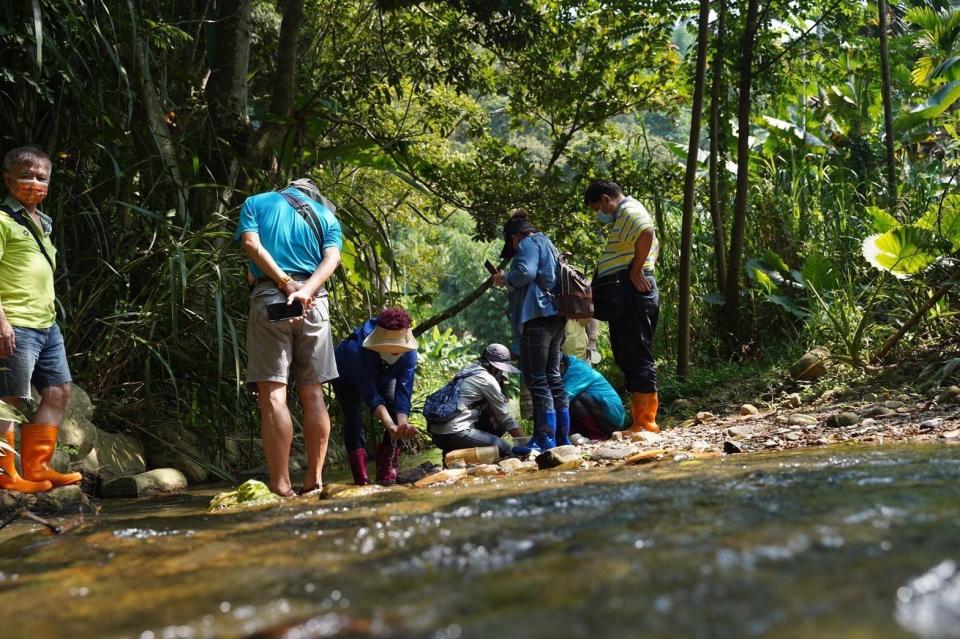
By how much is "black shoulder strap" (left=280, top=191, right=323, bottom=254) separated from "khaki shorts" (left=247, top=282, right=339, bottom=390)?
12.1 inches

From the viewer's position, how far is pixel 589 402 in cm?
671

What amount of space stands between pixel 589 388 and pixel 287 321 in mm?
2987

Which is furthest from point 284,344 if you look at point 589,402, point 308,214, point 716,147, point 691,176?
point 716,147

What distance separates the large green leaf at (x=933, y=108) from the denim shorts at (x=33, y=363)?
30.4 ft

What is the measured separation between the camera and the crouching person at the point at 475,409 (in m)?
5.81

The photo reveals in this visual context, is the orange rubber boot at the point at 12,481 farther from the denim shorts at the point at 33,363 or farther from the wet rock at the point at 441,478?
the wet rock at the point at 441,478

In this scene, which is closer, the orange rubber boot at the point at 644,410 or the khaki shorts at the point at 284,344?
the khaki shorts at the point at 284,344

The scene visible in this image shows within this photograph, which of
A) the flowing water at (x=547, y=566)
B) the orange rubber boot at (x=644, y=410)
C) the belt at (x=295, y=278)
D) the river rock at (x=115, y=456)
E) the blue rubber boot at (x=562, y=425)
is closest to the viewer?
the flowing water at (x=547, y=566)

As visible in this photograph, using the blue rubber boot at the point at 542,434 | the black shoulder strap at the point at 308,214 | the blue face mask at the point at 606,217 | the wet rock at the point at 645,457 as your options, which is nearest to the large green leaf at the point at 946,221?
the blue face mask at the point at 606,217

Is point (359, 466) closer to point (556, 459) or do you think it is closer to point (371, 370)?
point (371, 370)

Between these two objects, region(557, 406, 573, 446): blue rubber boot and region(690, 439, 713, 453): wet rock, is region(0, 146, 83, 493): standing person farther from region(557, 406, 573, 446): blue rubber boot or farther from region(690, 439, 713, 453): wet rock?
region(690, 439, 713, 453): wet rock

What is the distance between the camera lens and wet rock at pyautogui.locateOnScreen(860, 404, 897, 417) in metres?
5.30

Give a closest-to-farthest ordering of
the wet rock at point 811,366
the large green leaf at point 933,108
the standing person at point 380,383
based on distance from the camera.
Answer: the standing person at point 380,383 → the wet rock at point 811,366 → the large green leaf at point 933,108

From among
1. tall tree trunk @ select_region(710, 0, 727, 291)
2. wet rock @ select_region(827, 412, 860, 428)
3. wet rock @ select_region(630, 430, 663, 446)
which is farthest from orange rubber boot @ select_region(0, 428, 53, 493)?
tall tree trunk @ select_region(710, 0, 727, 291)
